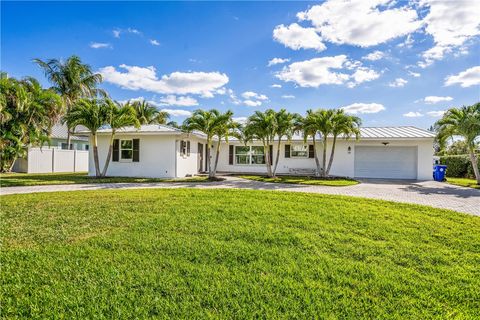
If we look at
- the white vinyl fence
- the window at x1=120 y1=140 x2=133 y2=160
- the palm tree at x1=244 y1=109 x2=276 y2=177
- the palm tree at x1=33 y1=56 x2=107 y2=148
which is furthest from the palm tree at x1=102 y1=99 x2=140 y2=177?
the palm tree at x1=33 y1=56 x2=107 y2=148

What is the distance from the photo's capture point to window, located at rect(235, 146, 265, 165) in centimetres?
2192

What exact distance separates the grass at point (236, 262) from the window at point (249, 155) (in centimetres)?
1447

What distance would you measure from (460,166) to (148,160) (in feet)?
81.1

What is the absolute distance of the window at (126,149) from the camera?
1771 centimetres

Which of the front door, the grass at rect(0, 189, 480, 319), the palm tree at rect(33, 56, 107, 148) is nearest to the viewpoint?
the grass at rect(0, 189, 480, 319)

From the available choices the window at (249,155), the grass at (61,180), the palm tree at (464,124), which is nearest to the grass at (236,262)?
the grass at (61,180)

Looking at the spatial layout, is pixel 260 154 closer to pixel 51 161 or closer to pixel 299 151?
pixel 299 151

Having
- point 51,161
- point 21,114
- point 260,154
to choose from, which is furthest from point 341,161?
point 51,161

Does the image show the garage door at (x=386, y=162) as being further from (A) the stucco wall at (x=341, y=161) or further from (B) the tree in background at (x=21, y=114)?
(B) the tree in background at (x=21, y=114)

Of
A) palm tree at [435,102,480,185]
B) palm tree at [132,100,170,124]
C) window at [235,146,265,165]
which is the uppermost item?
palm tree at [132,100,170,124]

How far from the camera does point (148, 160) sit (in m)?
17.4

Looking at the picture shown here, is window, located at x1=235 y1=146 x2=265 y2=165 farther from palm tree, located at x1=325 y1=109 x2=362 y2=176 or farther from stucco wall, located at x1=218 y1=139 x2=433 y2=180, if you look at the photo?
palm tree, located at x1=325 y1=109 x2=362 y2=176

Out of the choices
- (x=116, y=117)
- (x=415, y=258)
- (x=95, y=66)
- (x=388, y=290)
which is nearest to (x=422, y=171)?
(x=415, y=258)

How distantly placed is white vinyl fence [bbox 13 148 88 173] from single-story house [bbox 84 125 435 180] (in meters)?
6.59
